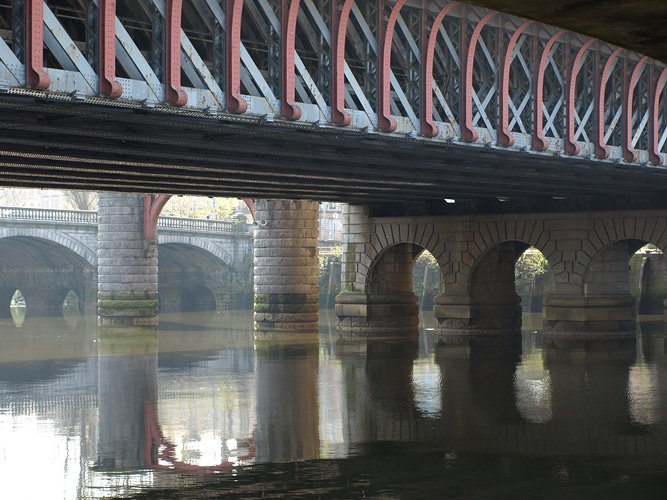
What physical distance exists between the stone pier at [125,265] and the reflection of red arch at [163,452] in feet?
113

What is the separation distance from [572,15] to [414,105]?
82.2ft

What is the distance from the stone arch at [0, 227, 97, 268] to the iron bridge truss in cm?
3291

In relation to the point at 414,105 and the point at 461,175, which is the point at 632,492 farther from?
the point at 461,175

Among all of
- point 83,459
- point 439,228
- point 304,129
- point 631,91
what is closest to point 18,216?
point 439,228

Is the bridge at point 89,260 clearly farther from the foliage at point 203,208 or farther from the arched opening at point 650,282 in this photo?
the arched opening at point 650,282

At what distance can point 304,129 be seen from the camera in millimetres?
27406

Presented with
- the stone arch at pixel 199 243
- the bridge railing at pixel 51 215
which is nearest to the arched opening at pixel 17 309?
the bridge railing at pixel 51 215

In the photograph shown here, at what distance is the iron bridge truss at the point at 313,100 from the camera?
922 inches

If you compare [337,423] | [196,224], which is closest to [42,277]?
[196,224]

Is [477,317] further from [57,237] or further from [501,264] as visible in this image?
[57,237]

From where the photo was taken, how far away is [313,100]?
2816 cm

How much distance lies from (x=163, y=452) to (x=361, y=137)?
11.6m

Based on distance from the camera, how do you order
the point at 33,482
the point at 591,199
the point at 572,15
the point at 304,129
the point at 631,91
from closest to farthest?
the point at 572,15
the point at 33,482
the point at 304,129
the point at 631,91
the point at 591,199

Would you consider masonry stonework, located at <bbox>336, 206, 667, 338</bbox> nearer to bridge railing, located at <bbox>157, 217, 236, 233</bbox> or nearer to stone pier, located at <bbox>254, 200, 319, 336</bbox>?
stone pier, located at <bbox>254, 200, 319, 336</bbox>
